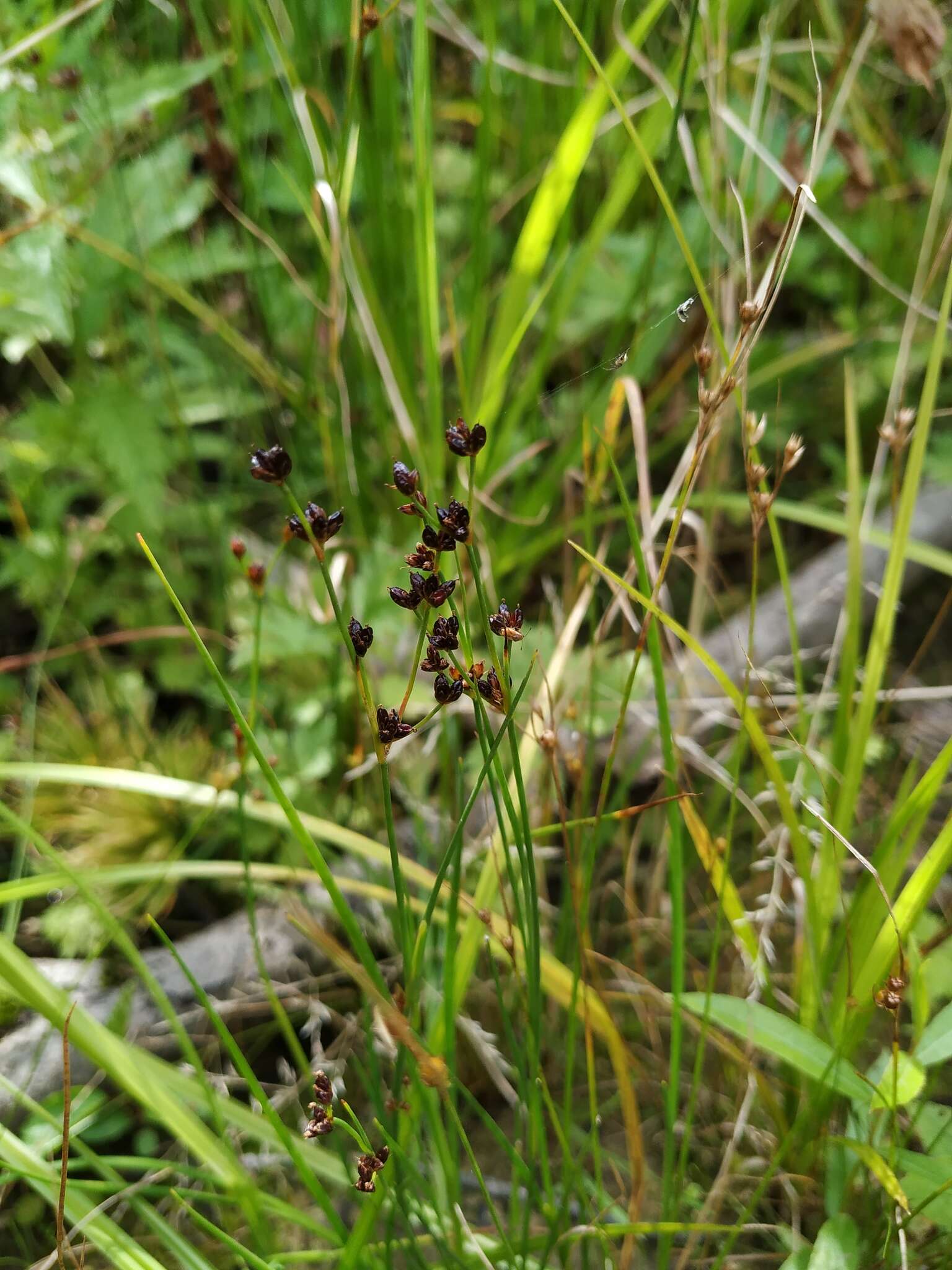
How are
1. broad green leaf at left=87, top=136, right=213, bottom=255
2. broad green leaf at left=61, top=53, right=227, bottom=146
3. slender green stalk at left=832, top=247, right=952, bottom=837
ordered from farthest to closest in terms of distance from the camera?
broad green leaf at left=87, top=136, right=213, bottom=255 < broad green leaf at left=61, top=53, right=227, bottom=146 < slender green stalk at left=832, top=247, right=952, bottom=837

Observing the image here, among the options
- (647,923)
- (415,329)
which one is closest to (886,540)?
(647,923)

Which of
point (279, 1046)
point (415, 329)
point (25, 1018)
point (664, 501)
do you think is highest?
point (415, 329)

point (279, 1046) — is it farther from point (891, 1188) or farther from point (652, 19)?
point (652, 19)

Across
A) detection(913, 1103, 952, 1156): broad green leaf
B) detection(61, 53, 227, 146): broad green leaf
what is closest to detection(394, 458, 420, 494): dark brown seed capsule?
detection(913, 1103, 952, 1156): broad green leaf

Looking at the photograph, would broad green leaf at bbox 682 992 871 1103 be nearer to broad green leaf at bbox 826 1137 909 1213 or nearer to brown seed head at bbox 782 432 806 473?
broad green leaf at bbox 826 1137 909 1213

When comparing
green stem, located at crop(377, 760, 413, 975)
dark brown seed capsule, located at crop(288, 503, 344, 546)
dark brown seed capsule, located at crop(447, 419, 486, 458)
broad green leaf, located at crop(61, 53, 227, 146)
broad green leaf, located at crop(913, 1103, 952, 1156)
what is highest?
broad green leaf, located at crop(61, 53, 227, 146)

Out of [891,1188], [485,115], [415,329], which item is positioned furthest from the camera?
[415,329]
